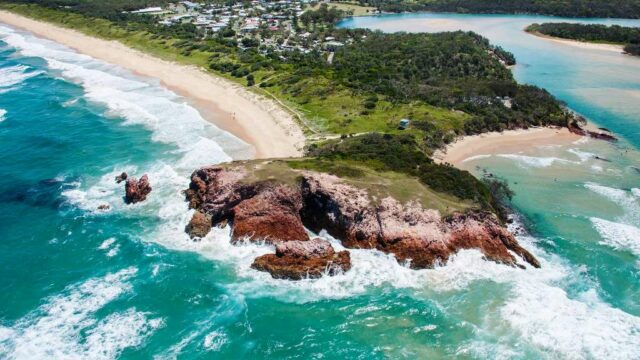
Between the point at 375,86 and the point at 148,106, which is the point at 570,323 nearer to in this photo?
the point at 375,86

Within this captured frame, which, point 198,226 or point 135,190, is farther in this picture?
point 135,190

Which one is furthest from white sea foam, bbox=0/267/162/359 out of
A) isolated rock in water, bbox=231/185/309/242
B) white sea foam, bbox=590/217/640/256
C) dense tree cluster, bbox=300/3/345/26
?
dense tree cluster, bbox=300/3/345/26

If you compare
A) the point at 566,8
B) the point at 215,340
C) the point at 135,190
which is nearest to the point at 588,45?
the point at 566,8

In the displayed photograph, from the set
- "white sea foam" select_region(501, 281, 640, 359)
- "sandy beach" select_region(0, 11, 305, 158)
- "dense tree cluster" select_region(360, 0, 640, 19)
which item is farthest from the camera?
"dense tree cluster" select_region(360, 0, 640, 19)

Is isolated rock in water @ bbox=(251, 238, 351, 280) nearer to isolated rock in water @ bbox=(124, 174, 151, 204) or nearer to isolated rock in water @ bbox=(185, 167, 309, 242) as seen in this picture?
isolated rock in water @ bbox=(185, 167, 309, 242)

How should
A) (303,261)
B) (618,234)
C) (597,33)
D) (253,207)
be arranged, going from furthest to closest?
(597,33)
(618,234)
(253,207)
(303,261)

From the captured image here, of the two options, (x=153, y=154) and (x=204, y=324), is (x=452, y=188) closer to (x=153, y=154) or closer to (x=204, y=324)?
(x=204, y=324)

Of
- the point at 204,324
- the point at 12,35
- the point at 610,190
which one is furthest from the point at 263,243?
the point at 12,35
